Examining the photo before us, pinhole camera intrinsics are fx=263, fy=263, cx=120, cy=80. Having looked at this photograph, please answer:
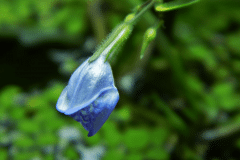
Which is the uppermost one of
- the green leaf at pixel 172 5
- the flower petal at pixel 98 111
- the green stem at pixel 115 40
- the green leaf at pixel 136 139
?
the green stem at pixel 115 40

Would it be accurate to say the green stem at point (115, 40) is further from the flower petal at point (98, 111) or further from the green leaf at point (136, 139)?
the green leaf at point (136, 139)

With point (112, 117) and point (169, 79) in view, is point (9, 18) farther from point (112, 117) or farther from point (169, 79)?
point (169, 79)

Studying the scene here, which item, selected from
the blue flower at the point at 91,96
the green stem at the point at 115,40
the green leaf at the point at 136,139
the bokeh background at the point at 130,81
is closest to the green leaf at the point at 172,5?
the green stem at the point at 115,40

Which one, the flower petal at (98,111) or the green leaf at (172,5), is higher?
the green leaf at (172,5)

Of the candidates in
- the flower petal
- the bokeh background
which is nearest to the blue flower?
the flower petal

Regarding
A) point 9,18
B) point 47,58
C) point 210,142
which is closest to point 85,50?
point 47,58

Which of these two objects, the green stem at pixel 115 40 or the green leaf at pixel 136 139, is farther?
the green leaf at pixel 136 139
